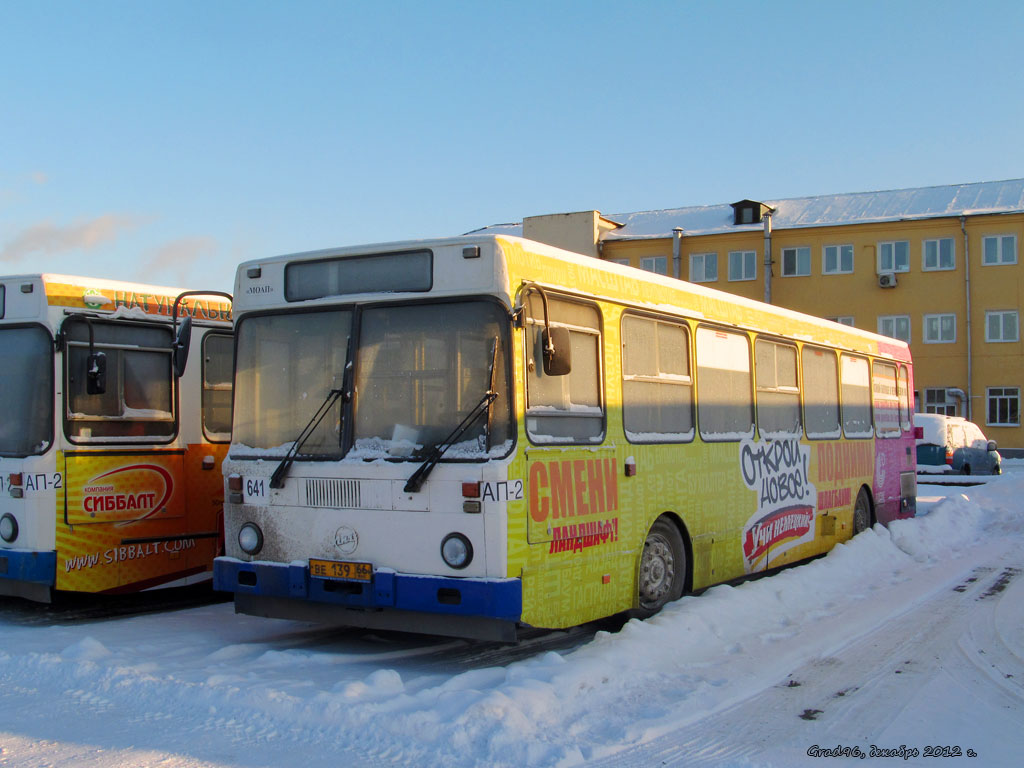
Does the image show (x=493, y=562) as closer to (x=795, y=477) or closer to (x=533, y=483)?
(x=533, y=483)

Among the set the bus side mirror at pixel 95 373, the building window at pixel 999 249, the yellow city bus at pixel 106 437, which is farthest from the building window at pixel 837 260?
the bus side mirror at pixel 95 373

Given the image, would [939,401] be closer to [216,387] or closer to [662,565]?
[662,565]

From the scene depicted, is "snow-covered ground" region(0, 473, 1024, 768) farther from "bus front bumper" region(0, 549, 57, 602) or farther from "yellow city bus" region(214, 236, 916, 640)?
"yellow city bus" region(214, 236, 916, 640)

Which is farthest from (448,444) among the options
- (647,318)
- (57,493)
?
(57,493)

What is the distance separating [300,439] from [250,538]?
0.86m

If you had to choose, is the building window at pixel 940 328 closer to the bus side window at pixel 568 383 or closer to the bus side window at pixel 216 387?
the bus side window at pixel 216 387

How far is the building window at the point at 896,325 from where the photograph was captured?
47281mm

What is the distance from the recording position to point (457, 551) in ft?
21.7

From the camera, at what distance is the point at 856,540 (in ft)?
40.5

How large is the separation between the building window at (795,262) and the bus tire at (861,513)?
36850 millimetres

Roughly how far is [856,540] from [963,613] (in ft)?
10.1

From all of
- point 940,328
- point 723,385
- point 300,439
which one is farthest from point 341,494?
point 940,328

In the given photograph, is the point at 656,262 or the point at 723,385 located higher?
the point at 656,262

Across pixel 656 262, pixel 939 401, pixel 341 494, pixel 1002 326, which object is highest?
pixel 656 262
